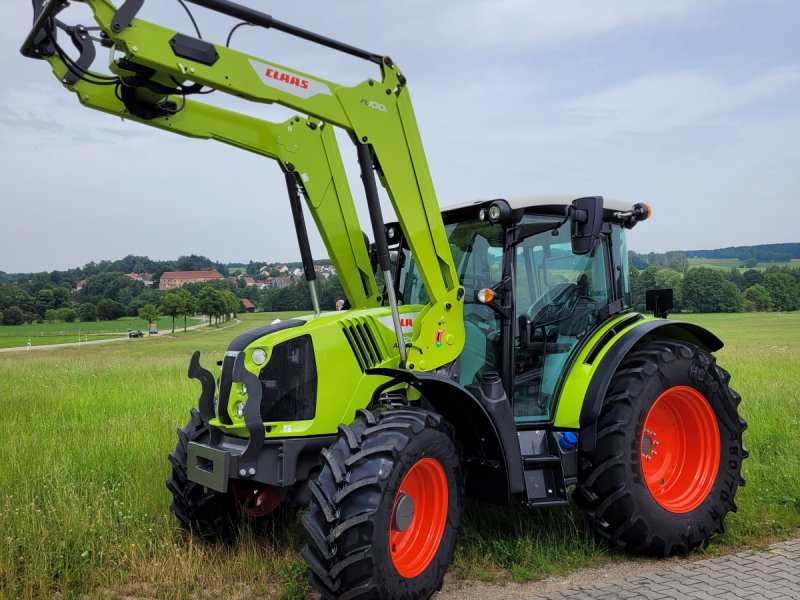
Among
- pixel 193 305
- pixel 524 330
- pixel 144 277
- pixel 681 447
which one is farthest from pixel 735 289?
pixel 144 277

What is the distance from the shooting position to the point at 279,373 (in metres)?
4.07

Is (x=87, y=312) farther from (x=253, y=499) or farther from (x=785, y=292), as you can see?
(x=253, y=499)

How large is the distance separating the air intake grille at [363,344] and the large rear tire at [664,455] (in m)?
1.66

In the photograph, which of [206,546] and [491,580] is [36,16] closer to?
[206,546]

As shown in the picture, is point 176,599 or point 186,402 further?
point 186,402

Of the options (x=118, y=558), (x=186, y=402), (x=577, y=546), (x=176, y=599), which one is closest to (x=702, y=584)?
(x=577, y=546)

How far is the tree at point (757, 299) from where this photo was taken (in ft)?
145

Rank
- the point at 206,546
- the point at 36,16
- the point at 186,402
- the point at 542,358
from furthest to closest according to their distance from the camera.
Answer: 1. the point at 186,402
2. the point at 542,358
3. the point at 206,546
4. the point at 36,16

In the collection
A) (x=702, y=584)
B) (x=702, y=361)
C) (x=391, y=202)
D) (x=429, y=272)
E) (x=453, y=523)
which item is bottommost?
(x=702, y=584)

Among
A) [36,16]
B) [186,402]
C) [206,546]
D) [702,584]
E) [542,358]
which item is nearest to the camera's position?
[36,16]

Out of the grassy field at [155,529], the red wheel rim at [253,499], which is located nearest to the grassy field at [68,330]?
the grassy field at [155,529]

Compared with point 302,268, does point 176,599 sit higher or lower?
lower

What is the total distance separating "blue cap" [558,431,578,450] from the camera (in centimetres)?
483

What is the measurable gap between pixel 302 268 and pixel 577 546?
287 centimetres
